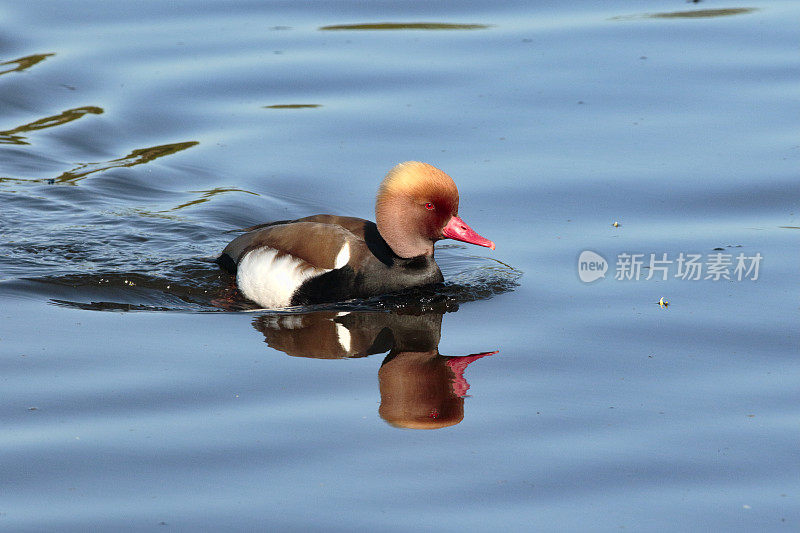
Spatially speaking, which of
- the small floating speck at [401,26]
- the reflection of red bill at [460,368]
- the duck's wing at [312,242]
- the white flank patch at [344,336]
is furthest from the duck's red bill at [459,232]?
the small floating speck at [401,26]

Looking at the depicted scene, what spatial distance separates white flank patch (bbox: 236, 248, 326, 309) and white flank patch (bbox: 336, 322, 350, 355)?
555 mm

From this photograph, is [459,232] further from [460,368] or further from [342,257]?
[460,368]

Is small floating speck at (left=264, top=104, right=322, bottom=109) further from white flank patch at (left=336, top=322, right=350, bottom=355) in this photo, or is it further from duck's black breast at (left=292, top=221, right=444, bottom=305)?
white flank patch at (left=336, top=322, right=350, bottom=355)

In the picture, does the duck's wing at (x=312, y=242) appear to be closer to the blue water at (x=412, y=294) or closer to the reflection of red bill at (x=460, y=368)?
the blue water at (x=412, y=294)

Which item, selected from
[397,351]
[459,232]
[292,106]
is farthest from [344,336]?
[292,106]

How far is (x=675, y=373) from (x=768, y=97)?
5.60 meters

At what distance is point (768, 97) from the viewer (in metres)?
11.1

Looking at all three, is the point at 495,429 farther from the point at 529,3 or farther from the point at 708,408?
the point at 529,3

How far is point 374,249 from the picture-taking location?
25.3 ft

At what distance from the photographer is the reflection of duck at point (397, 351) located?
5906 millimetres

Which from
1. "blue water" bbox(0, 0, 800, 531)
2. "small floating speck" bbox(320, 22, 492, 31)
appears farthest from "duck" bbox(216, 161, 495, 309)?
"small floating speck" bbox(320, 22, 492, 31)

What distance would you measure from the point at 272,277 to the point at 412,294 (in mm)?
942

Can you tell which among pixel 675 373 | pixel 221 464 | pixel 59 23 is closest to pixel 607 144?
pixel 675 373

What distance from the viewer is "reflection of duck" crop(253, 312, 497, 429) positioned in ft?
19.4
